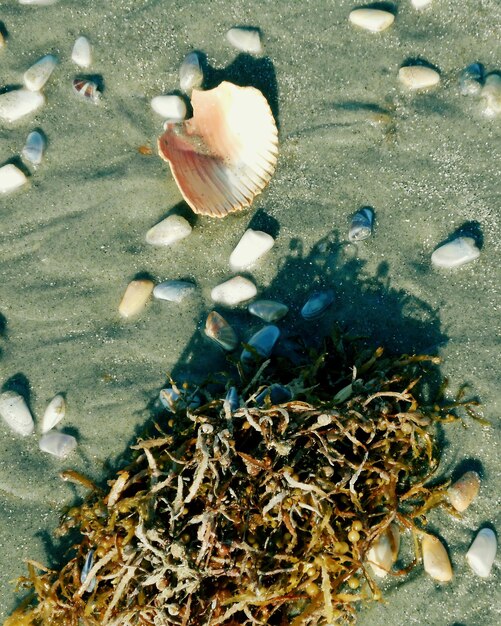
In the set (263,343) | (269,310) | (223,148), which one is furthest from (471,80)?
(263,343)

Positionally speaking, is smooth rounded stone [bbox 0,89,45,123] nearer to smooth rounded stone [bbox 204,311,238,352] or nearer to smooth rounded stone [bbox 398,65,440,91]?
smooth rounded stone [bbox 204,311,238,352]

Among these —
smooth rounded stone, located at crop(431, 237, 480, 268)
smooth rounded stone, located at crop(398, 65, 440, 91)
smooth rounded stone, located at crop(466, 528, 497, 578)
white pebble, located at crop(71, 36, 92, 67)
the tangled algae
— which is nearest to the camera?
the tangled algae

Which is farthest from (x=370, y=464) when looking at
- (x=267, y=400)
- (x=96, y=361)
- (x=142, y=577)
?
(x=96, y=361)

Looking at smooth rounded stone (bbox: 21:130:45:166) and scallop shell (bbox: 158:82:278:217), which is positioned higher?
smooth rounded stone (bbox: 21:130:45:166)

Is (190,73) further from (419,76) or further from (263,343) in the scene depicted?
(263,343)

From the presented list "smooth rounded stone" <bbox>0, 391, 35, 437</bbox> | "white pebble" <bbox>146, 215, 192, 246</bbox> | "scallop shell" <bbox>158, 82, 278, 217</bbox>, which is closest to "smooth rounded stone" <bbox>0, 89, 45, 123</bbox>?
"scallop shell" <bbox>158, 82, 278, 217</bbox>

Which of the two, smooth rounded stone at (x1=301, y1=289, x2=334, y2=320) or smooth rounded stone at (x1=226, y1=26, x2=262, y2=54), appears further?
smooth rounded stone at (x1=226, y1=26, x2=262, y2=54)
